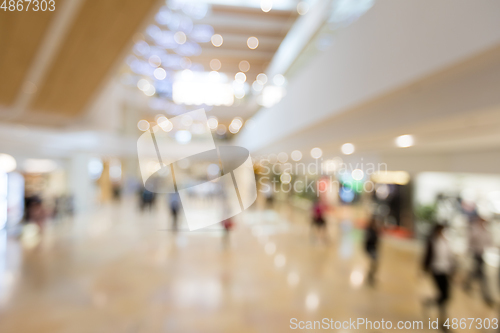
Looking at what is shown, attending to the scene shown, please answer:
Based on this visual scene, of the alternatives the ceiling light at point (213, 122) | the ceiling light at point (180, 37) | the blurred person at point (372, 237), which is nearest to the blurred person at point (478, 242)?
the blurred person at point (372, 237)

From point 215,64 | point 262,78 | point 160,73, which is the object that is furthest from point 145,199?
point 160,73

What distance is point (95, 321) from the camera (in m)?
3.91

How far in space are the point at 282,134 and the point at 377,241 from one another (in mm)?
5953

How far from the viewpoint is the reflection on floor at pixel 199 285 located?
3.99 meters

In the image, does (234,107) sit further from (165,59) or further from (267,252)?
(267,252)

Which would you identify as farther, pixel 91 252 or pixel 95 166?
pixel 95 166

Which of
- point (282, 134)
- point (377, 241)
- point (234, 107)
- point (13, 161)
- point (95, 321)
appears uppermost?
point (234, 107)

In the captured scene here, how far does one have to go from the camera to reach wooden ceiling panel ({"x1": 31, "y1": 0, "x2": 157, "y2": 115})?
466 cm

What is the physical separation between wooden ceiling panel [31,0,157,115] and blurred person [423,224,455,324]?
19.1 ft


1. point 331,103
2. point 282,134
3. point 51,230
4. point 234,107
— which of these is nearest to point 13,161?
point 51,230

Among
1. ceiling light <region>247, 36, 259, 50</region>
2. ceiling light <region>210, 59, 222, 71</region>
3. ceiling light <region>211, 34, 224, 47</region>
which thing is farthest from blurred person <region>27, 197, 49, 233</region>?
ceiling light <region>210, 59, 222, 71</region>

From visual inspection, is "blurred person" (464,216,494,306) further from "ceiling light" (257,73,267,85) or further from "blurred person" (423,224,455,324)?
"ceiling light" (257,73,267,85)

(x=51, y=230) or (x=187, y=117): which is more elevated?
(x=187, y=117)

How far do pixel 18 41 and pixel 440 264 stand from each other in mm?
7731
